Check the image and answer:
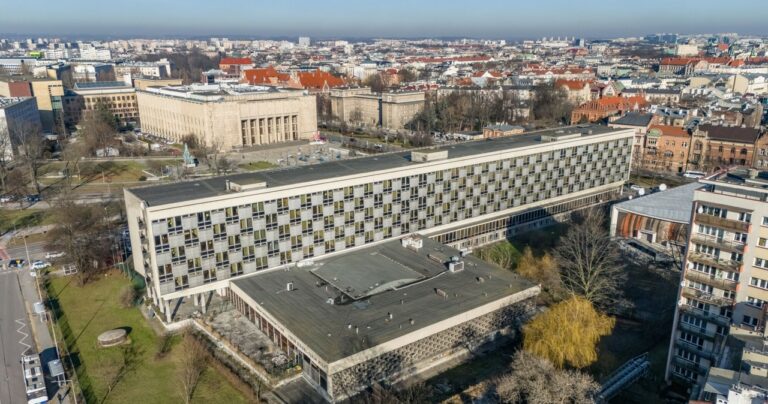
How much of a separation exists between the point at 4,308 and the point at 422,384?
1603 inches

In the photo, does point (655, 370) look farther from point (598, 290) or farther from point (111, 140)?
point (111, 140)

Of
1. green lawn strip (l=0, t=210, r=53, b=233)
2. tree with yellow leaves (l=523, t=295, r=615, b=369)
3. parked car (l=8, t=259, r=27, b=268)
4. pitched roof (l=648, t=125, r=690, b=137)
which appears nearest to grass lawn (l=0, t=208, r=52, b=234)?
green lawn strip (l=0, t=210, r=53, b=233)

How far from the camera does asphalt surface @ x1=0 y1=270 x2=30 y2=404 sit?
126 ft

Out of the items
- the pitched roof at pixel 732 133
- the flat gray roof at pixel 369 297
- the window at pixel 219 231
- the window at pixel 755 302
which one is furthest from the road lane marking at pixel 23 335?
the pitched roof at pixel 732 133

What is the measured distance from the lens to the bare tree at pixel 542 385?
31.2m

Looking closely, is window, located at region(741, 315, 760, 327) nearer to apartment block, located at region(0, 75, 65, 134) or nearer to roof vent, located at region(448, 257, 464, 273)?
roof vent, located at region(448, 257, 464, 273)

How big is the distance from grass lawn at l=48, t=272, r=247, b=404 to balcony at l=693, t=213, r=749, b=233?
34.3m

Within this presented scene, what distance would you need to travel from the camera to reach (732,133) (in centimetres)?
9756

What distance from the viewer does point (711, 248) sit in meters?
36.8

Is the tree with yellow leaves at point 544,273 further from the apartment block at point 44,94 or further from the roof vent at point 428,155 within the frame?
the apartment block at point 44,94

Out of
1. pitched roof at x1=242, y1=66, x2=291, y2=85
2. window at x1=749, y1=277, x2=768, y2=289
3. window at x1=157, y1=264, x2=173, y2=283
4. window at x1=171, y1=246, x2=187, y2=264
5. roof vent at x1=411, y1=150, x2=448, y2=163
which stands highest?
pitched roof at x1=242, y1=66, x2=291, y2=85

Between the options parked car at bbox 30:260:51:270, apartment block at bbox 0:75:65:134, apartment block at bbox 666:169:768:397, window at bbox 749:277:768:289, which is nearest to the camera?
window at bbox 749:277:768:289

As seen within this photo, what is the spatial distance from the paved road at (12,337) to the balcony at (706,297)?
47.3m

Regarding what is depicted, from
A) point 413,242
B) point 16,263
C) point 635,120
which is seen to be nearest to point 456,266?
point 413,242
